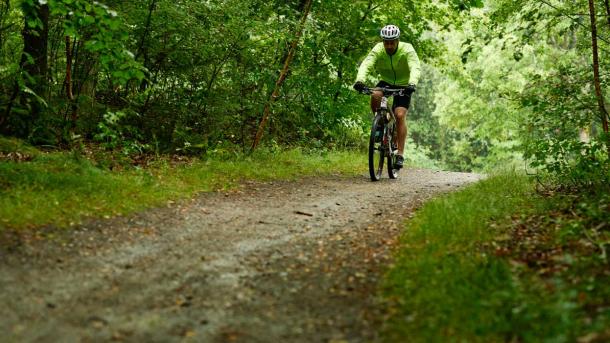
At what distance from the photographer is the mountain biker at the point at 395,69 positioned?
30.2 ft

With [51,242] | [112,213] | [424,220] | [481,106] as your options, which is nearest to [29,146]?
[112,213]

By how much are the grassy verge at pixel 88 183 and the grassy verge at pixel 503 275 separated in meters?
3.21

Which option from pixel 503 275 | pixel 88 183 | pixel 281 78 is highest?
pixel 281 78

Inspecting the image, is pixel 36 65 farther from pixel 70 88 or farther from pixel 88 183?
pixel 88 183

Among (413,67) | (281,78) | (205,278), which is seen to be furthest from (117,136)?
(413,67)

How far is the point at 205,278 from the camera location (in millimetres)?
4230

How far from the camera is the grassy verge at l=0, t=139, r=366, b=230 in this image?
5.35 meters

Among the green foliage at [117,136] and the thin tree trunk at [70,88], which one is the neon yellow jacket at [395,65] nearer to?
the green foliage at [117,136]

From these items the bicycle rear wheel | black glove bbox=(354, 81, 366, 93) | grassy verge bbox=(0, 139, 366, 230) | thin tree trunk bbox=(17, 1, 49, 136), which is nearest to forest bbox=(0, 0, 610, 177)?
thin tree trunk bbox=(17, 1, 49, 136)

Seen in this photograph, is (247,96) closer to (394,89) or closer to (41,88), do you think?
(394,89)

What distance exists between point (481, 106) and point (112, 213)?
25260 millimetres

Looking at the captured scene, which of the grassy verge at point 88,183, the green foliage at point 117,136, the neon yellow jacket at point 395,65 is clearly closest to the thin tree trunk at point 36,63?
the grassy verge at point 88,183

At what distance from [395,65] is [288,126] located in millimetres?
4211

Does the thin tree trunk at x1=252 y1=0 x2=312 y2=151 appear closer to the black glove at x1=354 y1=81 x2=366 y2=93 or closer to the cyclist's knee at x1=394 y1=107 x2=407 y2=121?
the black glove at x1=354 y1=81 x2=366 y2=93
